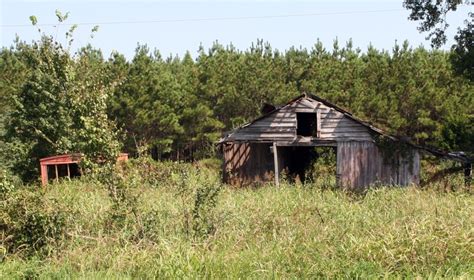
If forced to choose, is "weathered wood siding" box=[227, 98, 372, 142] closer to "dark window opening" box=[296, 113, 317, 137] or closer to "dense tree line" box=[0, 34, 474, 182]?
"dark window opening" box=[296, 113, 317, 137]

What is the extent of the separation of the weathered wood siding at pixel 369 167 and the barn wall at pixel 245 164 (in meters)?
3.73

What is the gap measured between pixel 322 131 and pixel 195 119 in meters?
15.1

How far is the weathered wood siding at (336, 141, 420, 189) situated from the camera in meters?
20.8

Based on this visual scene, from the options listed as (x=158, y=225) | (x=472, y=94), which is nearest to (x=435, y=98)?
(x=472, y=94)

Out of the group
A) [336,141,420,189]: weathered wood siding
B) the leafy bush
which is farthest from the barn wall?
the leafy bush

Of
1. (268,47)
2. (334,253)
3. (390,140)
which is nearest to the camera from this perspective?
(334,253)

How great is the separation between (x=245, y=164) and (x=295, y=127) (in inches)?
121

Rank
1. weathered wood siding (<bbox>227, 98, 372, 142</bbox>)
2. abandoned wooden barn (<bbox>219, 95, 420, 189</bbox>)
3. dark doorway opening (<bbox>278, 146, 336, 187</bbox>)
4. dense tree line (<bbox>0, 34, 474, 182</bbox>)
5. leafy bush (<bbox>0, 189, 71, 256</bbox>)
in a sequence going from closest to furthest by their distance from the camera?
leafy bush (<bbox>0, 189, 71, 256</bbox>)
abandoned wooden barn (<bbox>219, 95, 420, 189</bbox>)
weathered wood siding (<bbox>227, 98, 372, 142</bbox>)
dark doorway opening (<bbox>278, 146, 336, 187</bbox>)
dense tree line (<bbox>0, 34, 474, 182</bbox>)

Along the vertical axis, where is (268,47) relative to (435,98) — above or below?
above

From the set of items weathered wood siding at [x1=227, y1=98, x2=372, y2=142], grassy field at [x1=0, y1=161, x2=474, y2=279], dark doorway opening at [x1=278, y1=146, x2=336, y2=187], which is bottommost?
dark doorway opening at [x1=278, y1=146, x2=336, y2=187]

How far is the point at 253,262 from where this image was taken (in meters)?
8.34

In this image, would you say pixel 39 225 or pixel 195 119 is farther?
pixel 195 119

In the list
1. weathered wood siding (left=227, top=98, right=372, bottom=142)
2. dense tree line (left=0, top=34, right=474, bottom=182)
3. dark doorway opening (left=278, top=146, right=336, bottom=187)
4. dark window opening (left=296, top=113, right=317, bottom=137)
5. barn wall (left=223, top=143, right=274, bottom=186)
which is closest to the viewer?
weathered wood siding (left=227, top=98, right=372, bottom=142)

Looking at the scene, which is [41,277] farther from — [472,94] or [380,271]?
[472,94]
